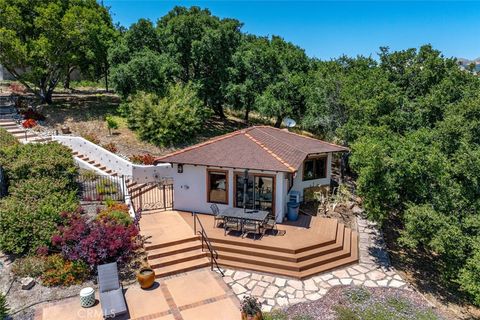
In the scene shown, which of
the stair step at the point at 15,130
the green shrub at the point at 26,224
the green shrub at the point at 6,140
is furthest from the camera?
→ the stair step at the point at 15,130

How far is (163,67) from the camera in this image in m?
28.6

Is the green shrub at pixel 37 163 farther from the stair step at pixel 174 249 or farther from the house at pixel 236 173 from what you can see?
the stair step at pixel 174 249

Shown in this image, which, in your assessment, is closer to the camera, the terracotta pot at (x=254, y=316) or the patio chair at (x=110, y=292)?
the terracotta pot at (x=254, y=316)

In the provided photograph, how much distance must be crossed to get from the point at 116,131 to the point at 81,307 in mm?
18098

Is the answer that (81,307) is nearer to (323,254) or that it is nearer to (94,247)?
(94,247)

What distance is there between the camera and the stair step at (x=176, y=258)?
43.0ft

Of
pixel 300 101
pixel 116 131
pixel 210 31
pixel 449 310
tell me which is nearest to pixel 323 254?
→ pixel 449 310

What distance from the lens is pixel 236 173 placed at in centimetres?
1620

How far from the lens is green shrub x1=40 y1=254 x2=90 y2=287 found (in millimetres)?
11883

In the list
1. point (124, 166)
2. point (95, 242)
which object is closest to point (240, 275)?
point (95, 242)

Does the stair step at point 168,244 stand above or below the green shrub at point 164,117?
below

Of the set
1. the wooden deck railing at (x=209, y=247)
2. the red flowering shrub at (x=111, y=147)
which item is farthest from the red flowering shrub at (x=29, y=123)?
the wooden deck railing at (x=209, y=247)

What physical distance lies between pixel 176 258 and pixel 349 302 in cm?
651

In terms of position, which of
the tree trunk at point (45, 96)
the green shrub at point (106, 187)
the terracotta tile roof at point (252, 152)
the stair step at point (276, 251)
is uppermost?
the tree trunk at point (45, 96)
